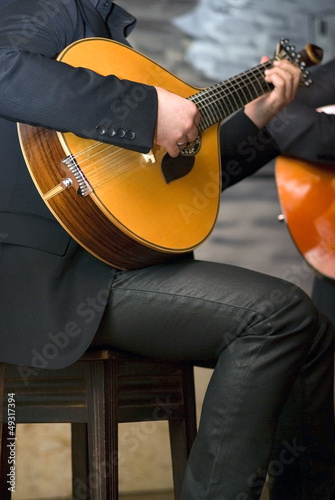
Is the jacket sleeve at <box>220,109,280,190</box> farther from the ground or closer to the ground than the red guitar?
farther from the ground

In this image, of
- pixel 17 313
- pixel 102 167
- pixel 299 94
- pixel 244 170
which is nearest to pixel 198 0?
pixel 299 94

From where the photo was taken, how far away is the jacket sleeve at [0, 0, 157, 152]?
1114mm

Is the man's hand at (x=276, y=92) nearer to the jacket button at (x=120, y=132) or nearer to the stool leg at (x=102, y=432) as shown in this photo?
the jacket button at (x=120, y=132)

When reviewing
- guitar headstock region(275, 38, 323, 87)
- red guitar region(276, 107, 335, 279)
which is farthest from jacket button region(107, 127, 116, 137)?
red guitar region(276, 107, 335, 279)

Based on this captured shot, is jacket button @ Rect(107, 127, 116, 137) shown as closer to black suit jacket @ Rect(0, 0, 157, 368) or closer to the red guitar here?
black suit jacket @ Rect(0, 0, 157, 368)

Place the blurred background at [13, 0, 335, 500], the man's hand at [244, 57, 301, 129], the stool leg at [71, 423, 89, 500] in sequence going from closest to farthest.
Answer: the man's hand at [244, 57, 301, 129], the stool leg at [71, 423, 89, 500], the blurred background at [13, 0, 335, 500]

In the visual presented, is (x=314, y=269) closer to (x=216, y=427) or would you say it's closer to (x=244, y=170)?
(x=244, y=170)

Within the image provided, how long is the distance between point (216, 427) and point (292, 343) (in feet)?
0.65

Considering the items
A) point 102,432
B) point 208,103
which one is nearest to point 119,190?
point 208,103

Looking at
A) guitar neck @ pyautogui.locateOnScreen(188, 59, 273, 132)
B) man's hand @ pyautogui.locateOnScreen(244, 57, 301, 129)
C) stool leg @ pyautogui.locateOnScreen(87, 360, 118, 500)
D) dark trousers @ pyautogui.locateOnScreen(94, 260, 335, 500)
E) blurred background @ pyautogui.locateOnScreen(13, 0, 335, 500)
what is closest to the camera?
dark trousers @ pyautogui.locateOnScreen(94, 260, 335, 500)

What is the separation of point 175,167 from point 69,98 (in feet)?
0.91

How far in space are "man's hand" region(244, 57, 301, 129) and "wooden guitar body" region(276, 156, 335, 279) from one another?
1.22ft

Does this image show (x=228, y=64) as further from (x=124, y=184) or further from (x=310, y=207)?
(x=124, y=184)

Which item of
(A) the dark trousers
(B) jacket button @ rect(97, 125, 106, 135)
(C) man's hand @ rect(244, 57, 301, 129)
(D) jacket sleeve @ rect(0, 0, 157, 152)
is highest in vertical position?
(C) man's hand @ rect(244, 57, 301, 129)
